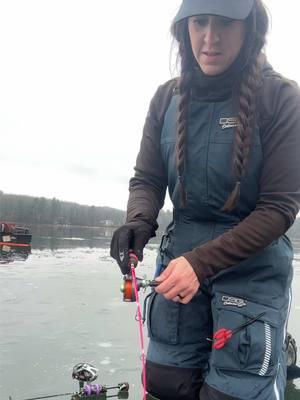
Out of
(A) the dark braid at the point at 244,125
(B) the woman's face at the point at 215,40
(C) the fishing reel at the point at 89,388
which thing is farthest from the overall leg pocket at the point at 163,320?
(C) the fishing reel at the point at 89,388

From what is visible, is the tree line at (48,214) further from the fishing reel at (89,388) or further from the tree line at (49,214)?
the fishing reel at (89,388)

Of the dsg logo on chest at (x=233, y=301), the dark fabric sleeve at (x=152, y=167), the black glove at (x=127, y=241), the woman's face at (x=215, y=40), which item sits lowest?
the dsg logo on chest at (x=233, y=301)

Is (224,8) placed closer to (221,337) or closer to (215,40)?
(215,40)

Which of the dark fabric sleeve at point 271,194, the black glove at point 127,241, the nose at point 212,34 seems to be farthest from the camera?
the black glove at point 127,241

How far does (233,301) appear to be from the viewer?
2205mm

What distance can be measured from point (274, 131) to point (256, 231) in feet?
1.59

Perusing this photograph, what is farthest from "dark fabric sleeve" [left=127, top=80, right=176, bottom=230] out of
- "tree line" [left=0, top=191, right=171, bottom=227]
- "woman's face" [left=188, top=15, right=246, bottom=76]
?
"tree line" [left=0, top=191, right=171, bottom=227]

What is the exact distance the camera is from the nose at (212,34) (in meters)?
2.17

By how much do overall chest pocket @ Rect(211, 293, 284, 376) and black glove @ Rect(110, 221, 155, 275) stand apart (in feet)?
1.71

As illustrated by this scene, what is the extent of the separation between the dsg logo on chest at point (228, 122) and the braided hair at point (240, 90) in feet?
0.15

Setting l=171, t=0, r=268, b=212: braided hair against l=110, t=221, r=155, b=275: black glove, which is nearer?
l=171, t=0, r=268, b=212: braided hair

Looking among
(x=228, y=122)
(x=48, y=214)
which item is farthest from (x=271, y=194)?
(x=48, y=214)

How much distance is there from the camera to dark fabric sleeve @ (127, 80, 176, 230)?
258 cm

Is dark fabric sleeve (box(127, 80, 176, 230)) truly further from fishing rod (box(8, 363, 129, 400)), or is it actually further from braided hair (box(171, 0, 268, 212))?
fishing rod (box(8, 363, 129, 400))
